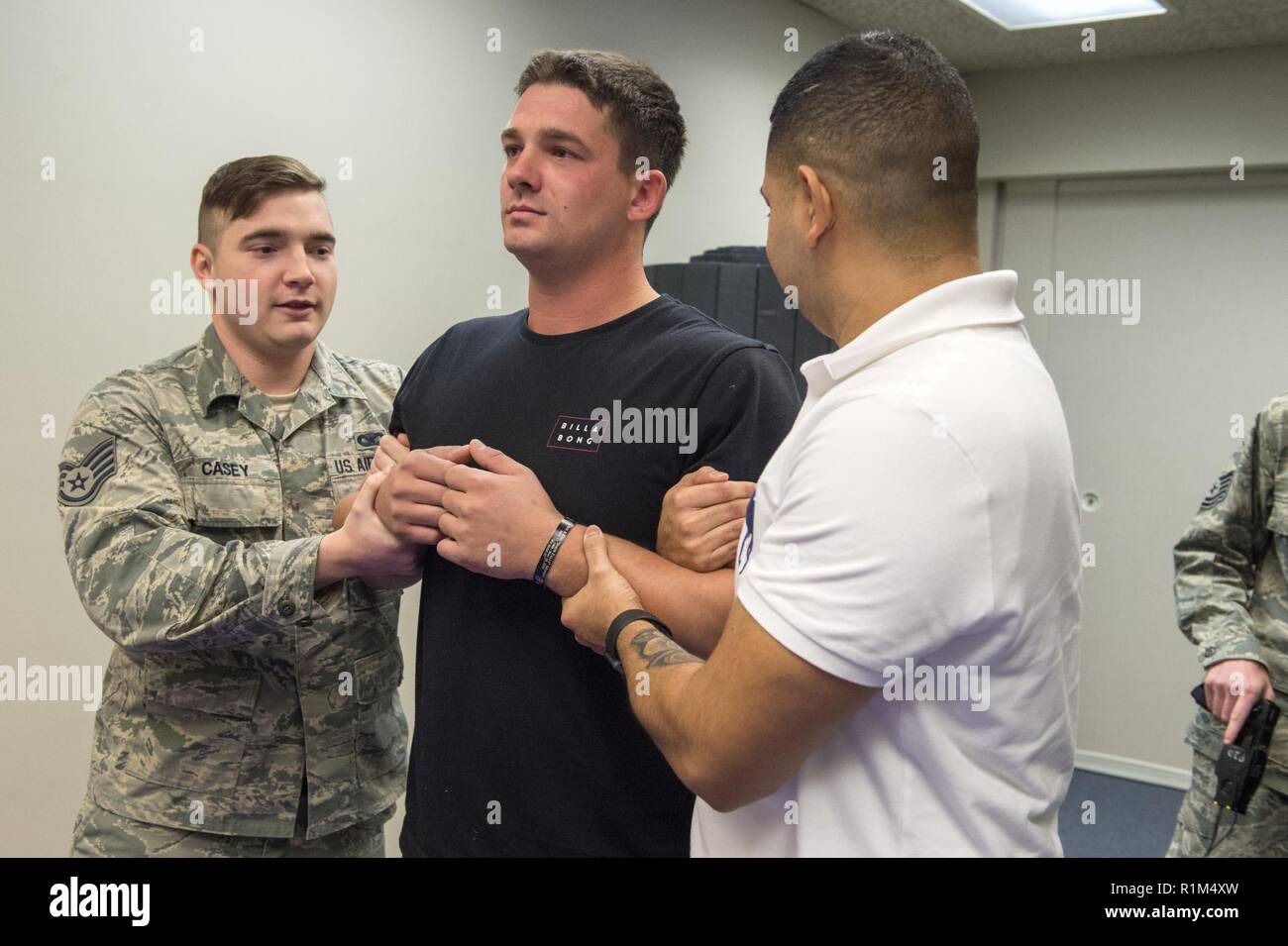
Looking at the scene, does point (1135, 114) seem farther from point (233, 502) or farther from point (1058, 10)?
point (233, 502)

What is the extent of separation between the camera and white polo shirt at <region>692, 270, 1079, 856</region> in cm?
86

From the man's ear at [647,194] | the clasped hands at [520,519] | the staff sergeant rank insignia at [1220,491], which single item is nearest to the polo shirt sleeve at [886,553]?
the clasped hands at [520,519]

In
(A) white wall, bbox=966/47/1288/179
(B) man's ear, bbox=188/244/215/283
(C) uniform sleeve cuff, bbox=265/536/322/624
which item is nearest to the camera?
(C) uniform sleeve cuff, bbox=265/536/322/624

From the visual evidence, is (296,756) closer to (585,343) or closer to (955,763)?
(585,343)

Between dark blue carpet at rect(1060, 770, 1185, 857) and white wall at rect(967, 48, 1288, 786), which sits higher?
white wall at rect(967, 48, 1288, 786)

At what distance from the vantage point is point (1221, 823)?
1953 mm

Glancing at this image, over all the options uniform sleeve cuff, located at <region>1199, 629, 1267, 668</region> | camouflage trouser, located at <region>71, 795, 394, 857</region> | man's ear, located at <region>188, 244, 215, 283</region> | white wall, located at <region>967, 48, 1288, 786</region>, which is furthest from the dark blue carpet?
man's ear, located at <region>188, 244, 215, 283</region>

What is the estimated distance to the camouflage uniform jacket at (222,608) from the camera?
1465 millimetres

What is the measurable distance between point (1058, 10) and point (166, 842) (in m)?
3.60

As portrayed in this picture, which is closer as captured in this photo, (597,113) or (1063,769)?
(1063,769)
